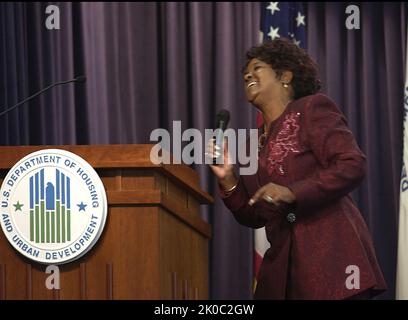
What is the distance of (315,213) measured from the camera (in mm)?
3111

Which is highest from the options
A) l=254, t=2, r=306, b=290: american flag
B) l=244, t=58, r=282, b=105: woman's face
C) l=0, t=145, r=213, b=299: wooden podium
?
l=254, t=2, r=306, b=290: american flag

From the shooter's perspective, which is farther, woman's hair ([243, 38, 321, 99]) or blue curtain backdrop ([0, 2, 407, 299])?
blue curtain backdrop ([0, 2, 407, 299])

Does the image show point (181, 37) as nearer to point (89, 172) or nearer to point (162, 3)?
point (162, 3)

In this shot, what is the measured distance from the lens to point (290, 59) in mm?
3389

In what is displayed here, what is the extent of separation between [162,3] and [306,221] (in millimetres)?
3193

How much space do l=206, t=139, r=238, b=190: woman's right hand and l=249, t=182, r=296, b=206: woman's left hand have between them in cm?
19

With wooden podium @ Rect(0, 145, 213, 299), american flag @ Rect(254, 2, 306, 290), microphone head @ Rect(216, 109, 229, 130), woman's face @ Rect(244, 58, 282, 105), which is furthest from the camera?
american flag @ Rect(254, 2, 306, 290)

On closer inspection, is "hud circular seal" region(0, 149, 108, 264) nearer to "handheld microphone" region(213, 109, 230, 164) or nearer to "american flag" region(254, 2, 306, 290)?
"handheld microphone" region(213, 109, 230, 164)

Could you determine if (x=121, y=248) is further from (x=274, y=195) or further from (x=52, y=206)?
(x=274, y=195)

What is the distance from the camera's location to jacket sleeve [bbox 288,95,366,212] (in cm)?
301

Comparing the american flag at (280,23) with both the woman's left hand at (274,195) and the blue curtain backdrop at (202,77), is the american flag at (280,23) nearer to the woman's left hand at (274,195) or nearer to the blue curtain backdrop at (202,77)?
the blue curtain backdrop at (202,77)

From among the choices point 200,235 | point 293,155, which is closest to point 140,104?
point 200,235

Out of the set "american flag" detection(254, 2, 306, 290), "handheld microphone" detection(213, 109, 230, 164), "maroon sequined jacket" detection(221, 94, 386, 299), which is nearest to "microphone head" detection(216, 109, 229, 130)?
"handheld microphone" detection(213, 109, 230, 164)

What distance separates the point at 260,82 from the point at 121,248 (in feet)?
2.69
